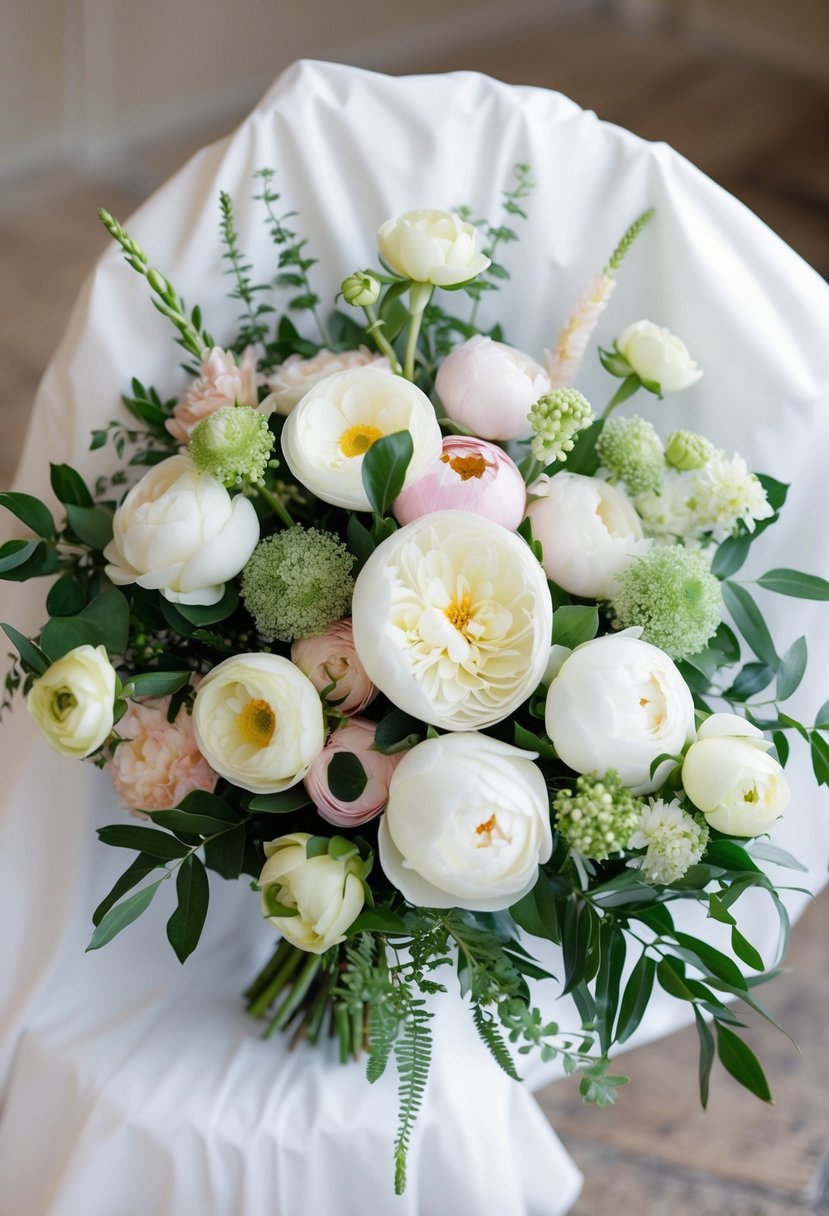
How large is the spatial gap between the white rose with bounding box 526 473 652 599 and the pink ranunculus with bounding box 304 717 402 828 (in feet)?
0.49

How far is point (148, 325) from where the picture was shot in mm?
851

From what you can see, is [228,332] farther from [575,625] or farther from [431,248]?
[575,625]

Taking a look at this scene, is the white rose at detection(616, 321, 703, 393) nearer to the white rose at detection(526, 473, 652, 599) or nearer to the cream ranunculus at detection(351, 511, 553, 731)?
→ the white rose at detection(526, 473, 652, 599)

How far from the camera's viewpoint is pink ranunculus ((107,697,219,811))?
0.71m

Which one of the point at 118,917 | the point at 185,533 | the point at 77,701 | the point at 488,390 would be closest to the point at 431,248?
the point at 488,390

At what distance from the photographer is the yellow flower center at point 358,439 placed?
658mm

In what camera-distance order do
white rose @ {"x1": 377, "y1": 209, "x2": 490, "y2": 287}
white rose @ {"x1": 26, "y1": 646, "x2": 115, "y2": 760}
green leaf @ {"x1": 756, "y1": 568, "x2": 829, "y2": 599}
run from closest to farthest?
white rose @ {"x1": 26, "y1": 646, "x2": 115, "y2": 760}, white rose @ {"x1": 377, "y1": 209, "x2": 490, "y2": 287}, green leaf @ {"x1": 756, "y1": 568, "x2": 829, "y2": 599}

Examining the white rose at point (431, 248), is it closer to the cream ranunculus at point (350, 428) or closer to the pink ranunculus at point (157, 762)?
the cream ranunculus at point (350, 428)

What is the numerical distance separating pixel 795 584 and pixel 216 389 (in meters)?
0.41

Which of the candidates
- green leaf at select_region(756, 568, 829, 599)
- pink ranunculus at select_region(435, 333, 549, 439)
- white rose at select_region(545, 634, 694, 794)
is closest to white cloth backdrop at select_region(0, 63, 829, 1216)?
green leaf at select_region(756, 568, 829, 599)

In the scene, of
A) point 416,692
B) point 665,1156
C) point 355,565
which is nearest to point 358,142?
point 355,565

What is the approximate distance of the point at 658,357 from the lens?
76 centimetres

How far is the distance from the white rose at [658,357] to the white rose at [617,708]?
0.22 meters

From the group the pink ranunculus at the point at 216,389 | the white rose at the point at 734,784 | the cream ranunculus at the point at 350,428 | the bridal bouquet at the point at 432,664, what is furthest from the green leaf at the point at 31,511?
the white rose at the point at 734,784
